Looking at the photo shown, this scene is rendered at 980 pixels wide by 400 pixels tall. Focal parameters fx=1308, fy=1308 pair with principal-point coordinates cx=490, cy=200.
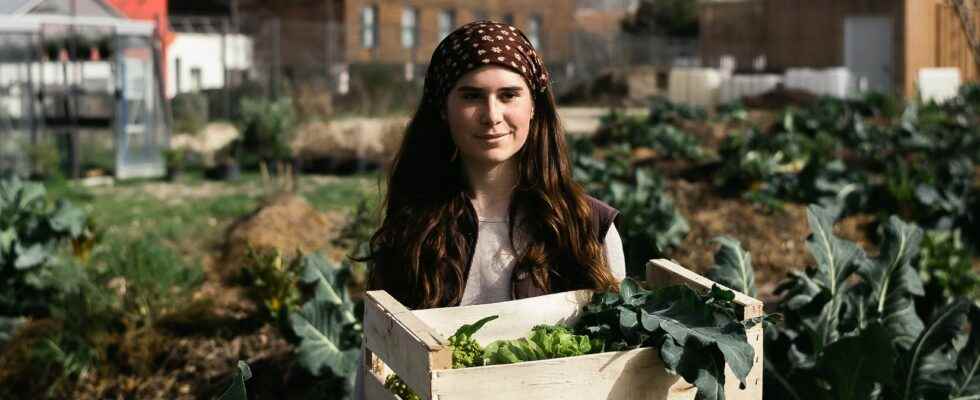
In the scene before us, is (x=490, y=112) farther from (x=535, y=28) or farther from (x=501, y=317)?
(x=535, y=28)

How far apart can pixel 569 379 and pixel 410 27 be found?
40761 mm

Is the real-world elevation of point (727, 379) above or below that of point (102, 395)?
above

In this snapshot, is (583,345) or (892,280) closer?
(583,345)

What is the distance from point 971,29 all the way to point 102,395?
4612 mm

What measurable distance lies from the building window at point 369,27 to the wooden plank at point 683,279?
125 feet

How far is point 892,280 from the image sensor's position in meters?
5.37

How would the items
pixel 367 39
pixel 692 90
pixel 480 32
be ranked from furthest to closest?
pixel 367 39
pixel 692 90
pixel 480 32

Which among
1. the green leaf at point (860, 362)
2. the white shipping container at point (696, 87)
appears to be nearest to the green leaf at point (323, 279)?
the green leaf at point (860, 362)

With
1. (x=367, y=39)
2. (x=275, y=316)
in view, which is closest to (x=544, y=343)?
(x=275, y=316)

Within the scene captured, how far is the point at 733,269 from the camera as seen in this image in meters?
5.03

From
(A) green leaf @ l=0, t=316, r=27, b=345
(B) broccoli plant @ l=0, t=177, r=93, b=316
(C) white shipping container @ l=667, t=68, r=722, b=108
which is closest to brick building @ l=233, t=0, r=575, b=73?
(C) white shipping container @ l=667, t=68, r=722, b=108

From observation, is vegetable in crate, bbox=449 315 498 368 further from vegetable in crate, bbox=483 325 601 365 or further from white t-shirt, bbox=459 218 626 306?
white t-shirt, bbox=459 218 626 306

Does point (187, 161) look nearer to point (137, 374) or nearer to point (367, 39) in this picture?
point (137, 374)

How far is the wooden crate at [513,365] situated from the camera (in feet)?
8.98
